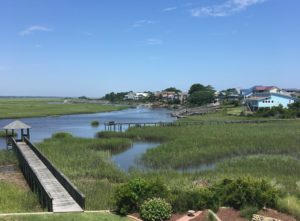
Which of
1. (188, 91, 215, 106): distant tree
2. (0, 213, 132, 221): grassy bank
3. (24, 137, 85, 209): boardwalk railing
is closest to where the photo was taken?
(0, 213, 132, 221): grassy bank

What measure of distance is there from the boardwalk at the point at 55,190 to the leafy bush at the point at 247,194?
18.0 feet

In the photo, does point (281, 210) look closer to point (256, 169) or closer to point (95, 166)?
point (256, 169)

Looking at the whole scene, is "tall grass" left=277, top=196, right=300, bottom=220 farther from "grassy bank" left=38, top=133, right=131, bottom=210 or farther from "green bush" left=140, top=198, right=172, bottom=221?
"grassy bank" left=38, top=133, right=131, bottom=210

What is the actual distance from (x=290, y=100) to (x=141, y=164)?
72061 millimetres

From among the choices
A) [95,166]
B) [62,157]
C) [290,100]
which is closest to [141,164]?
[95,166]

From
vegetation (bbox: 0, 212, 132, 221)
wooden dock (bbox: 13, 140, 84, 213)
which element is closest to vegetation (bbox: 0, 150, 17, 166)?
wooden dock (bbox: 13, 140, 84, 213)

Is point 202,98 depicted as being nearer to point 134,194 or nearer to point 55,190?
point 55,190

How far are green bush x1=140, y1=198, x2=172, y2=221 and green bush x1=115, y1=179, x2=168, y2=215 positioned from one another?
697 millimetres

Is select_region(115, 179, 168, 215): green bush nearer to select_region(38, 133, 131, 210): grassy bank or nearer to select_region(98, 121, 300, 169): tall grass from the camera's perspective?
select_region(38, 133, 131, 210): grassy bank

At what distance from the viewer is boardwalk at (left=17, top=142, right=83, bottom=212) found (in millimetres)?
16000

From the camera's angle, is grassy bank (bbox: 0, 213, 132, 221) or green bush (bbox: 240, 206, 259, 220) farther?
green bush (bbox: 240, 206, 259, 220)

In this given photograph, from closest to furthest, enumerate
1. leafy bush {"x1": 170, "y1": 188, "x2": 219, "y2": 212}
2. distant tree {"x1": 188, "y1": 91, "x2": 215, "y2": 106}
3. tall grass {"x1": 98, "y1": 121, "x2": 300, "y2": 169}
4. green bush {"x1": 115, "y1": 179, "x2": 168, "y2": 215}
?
leafy bush {"x1": 170, "y1": 188, "x2": 219, "y2": 212}
green bush {"x1": 115, "y1": 179, "x2": 168, "y2": 215}
tall grass {"x1": 98, "y1": 121, "x2": 300, "y2": 169}
distant tree {"x1": 188, "y1": 91, "x2": 215, "y2": 106}

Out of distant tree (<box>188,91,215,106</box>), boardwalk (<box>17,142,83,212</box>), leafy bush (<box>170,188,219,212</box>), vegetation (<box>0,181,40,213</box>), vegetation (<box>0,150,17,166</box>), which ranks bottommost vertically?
vegetation (<box>0,150,17,166</box>)

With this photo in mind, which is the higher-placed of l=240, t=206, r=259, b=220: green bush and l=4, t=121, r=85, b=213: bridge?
l=240, t=206, r=259, b=220: green bush
